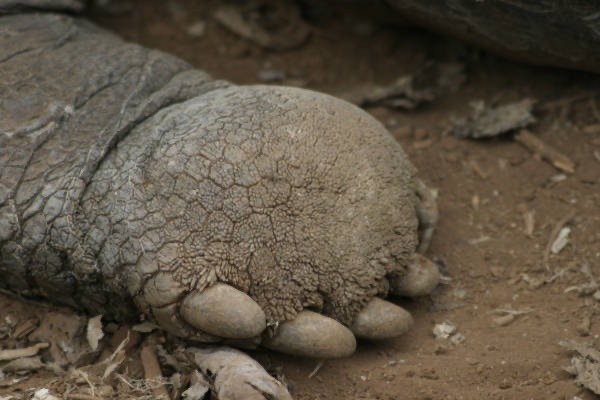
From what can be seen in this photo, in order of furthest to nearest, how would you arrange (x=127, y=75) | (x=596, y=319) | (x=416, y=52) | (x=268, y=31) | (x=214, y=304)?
(x=268, y=31) < (x=416, y=52) < (x=127, y=75) < (x=596, y=319) < (x=214, y=304)

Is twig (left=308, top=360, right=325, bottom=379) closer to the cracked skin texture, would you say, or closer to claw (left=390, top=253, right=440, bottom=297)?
the cracked skin texture

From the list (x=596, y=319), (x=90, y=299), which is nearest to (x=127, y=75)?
(x=90, y=299)

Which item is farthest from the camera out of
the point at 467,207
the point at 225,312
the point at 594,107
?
the point at 594,107

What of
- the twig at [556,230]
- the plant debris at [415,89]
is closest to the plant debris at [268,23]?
the plant debris at [415,89]

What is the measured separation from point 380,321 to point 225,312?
1.86ft

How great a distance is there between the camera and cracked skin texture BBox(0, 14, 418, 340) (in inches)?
105

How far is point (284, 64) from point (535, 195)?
1.60 metres

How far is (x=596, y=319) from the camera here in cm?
282

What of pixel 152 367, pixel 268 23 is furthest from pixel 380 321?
pixel 268 23

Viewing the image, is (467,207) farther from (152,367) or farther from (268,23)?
(268,23)

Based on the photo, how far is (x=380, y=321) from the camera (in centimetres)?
276

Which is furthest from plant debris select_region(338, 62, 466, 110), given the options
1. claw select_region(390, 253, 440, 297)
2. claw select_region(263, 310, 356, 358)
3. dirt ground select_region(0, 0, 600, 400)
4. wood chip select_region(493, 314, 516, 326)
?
claw select_region(263, 310, 356, 358)

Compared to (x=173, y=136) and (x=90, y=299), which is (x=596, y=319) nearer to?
(x=173, y=136)

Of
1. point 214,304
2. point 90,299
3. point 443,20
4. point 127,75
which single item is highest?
point 443,20
